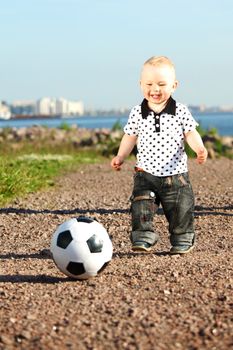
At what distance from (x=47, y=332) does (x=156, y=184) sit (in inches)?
101

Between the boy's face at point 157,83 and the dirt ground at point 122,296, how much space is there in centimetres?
136

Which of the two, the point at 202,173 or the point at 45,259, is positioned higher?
the point at 45,259

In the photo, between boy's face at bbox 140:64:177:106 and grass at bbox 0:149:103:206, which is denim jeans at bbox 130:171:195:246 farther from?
grass at bbox 0:149:103:206

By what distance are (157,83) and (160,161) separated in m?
0.68

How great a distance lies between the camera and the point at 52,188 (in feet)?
43.2

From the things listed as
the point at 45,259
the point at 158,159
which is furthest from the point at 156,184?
the point at 45,259

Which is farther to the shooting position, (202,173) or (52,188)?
(202,173)

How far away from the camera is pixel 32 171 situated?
14336 mm

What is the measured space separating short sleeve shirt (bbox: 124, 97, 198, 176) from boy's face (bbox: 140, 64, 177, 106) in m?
0.13

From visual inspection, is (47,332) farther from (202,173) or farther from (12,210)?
(202,173)

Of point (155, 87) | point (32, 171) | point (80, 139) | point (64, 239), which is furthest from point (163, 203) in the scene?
point (80, 139)

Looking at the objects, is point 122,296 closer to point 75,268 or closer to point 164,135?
point 75,268

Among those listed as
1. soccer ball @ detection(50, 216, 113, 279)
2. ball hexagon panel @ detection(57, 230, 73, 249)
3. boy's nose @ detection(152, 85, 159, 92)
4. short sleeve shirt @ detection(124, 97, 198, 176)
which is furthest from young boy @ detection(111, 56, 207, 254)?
ball hexagon panel @ detection(57, 230, 73, 249)

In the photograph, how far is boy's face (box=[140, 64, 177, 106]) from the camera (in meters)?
6.52
